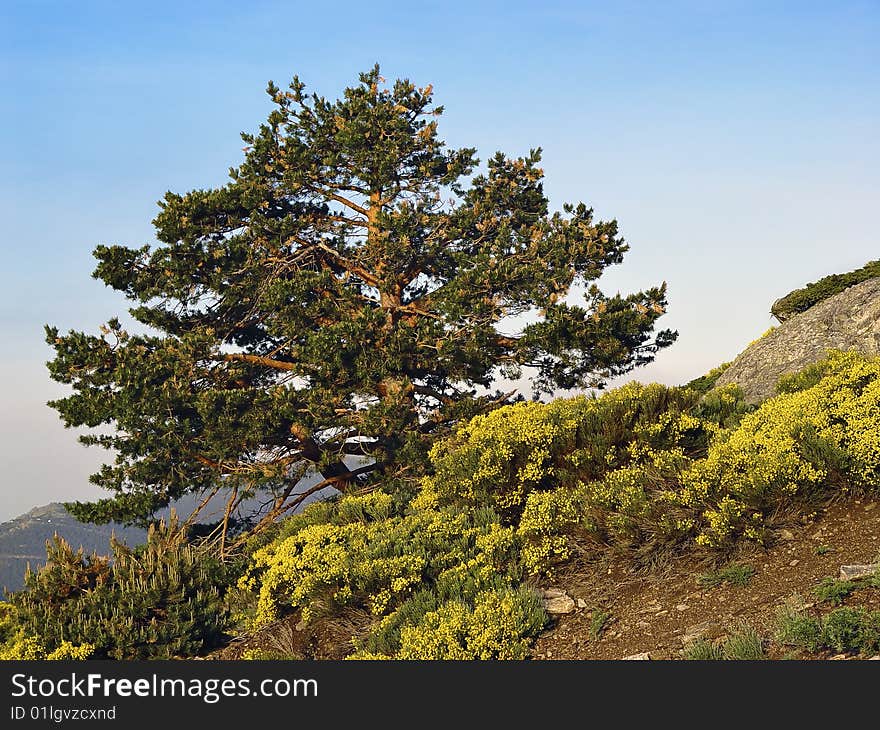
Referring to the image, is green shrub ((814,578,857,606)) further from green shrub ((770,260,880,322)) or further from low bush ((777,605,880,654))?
green shrub ((770,260,880,322))

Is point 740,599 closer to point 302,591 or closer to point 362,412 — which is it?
point 302,591

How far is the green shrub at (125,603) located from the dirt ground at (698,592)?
5216mm

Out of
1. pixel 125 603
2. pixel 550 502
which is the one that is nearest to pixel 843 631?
pixel 550 502

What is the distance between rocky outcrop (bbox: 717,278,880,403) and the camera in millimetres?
16984

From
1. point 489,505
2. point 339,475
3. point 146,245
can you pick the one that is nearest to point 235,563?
point 489,505

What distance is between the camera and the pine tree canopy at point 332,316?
18.3 m

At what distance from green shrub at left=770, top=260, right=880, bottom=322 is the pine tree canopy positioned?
3.44 metres

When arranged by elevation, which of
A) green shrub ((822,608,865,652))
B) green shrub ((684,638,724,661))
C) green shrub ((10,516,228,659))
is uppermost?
green shrub ((10,516,228,659))

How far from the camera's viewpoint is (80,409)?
19.1 metres

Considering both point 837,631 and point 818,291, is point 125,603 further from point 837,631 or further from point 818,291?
point 818,291

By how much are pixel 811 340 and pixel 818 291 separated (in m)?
3.30

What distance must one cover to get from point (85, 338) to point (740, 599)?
16.1 metres

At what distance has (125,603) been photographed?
11.4 meters

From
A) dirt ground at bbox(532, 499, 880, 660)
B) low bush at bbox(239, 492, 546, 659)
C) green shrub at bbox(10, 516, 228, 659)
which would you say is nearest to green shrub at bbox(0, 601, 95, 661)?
green shrub at bbox(10, 516, 228, 659)
